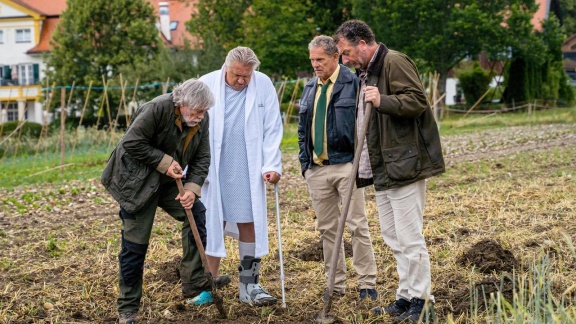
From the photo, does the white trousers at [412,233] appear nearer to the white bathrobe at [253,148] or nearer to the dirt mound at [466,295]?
the dirt mound at [466,295]

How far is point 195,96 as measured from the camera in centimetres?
548

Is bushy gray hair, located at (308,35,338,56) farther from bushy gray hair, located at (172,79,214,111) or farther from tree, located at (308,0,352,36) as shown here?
tree, located at (308,0,352,36)

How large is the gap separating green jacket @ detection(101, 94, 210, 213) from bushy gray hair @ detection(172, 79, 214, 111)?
0.51ft

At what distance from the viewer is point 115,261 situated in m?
7.68

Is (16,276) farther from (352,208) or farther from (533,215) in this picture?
(533,215)

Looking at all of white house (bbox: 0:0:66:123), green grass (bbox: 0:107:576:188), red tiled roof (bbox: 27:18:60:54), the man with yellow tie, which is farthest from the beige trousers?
white house (bbox: 0:0:66:123)

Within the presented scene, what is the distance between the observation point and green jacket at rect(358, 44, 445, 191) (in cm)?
532

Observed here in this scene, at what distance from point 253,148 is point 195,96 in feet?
2.93

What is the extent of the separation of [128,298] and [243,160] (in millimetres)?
1262

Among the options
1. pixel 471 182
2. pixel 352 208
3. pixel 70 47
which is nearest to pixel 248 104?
pixel 352 208

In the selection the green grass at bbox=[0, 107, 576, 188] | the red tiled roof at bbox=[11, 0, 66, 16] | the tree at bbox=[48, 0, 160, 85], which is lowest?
the green grass at bbox=[0, 107, 576, 188]

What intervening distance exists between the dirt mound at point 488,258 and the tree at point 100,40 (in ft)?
122

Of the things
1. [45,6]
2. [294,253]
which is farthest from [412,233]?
[45,6]

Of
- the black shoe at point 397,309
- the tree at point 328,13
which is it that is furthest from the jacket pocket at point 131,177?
the tree at point 328,13
